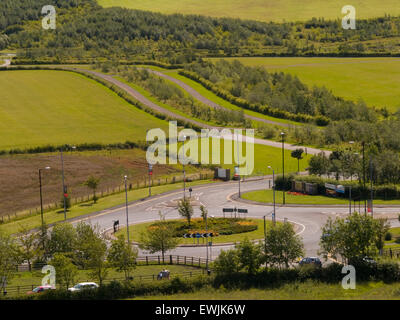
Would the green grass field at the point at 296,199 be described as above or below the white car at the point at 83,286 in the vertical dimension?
above

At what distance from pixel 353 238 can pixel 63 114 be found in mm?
115264

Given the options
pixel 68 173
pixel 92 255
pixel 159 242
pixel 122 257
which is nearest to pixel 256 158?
pixel 68 173

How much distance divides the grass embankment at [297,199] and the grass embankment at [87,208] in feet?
45.6

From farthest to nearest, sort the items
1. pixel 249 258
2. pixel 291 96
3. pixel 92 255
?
1. pixel 291 96
2. pixel 92 255
3. pixel 249 258

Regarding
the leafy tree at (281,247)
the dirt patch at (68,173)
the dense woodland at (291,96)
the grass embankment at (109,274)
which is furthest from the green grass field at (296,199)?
the dense woodland at (291,96)

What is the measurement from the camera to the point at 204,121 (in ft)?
522

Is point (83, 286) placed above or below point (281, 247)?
below

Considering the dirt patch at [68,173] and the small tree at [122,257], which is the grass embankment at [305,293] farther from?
the dirt patch at [68,173]

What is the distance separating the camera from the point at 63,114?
166 metres

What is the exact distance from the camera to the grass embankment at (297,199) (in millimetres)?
94062

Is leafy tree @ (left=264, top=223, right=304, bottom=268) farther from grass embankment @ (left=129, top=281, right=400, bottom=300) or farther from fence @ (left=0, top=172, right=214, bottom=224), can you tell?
fence @ (left=0, top=172, right=214, bottom=224)

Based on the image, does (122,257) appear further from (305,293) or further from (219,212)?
(219,212)
